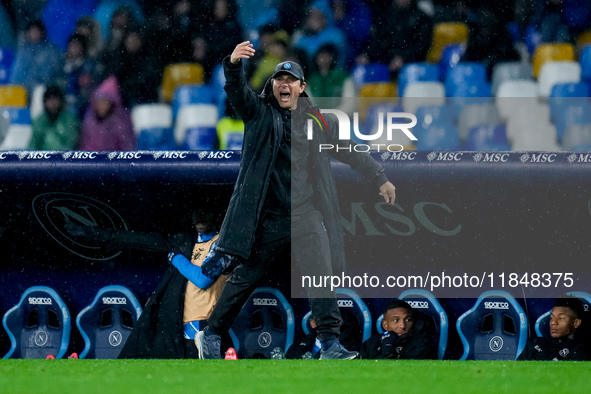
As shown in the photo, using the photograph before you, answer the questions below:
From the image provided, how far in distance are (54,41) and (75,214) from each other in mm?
2567

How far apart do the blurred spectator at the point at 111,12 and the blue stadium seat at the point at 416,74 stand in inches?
89.5

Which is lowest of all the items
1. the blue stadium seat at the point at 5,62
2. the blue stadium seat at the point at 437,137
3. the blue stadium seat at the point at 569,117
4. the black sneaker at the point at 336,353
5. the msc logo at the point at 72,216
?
the black sneaker at the point at 336,353

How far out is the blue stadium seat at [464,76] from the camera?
6859 millimetres

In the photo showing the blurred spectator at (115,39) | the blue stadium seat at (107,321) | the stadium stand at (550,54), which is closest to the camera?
the blue stadium seat at (107,321)

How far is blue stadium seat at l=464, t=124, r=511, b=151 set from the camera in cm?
622

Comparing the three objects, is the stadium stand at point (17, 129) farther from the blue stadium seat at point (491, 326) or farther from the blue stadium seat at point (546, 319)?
the blue stadium seat at point (546, 319)

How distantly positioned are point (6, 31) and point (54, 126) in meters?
1.72

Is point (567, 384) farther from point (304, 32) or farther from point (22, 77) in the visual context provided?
point (22, 77)

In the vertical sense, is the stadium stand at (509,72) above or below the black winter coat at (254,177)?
above

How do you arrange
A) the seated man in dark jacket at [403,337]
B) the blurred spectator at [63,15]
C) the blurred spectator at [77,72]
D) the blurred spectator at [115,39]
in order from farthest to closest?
the blurred spectator at [63,15]
the blurred spectator at [115,39]
the blurred spectator at [77,72]
the seated man in dark jacket at [403,337]

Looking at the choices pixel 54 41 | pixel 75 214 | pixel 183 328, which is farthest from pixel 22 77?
pixel 183 328

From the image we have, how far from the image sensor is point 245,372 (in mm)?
4035

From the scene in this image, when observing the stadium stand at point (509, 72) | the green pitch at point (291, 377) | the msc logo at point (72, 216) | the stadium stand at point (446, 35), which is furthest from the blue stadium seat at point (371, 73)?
the green pitch at point (291, 377)

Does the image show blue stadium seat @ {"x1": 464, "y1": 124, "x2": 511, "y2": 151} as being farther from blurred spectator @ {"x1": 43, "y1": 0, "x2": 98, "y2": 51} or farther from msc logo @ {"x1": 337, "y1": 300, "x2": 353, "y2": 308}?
blurred spectator @ {"x1": 43, "y1": 0, "x2": 98, "y2": 51}
